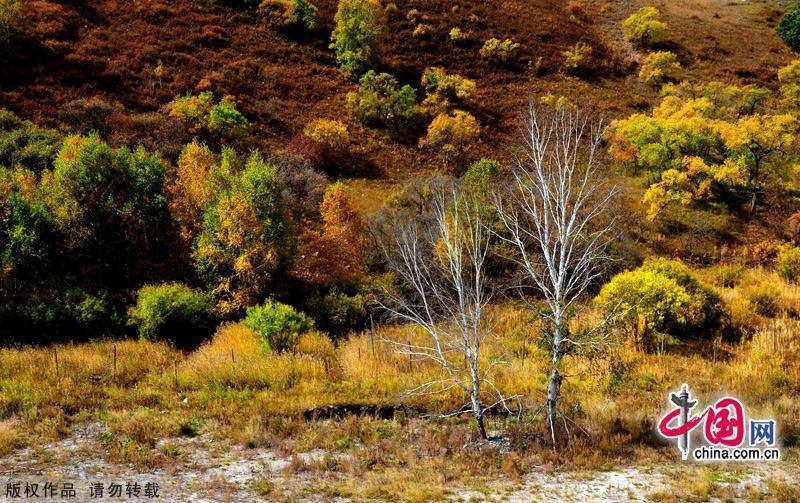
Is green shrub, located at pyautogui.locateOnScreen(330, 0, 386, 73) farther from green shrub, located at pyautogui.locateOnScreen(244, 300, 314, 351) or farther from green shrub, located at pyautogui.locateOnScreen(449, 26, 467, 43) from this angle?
green shrub, located at pyautogui.locateOnScreen(244, 300, 314, 351)

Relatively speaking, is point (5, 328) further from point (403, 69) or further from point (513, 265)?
point (403, 69)

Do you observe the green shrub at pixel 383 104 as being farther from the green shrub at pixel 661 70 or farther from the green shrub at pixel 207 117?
the green shrub at pixel 661 70

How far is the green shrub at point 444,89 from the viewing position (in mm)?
43219

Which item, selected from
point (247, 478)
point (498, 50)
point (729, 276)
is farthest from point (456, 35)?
point (247, 478)

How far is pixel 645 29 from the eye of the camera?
54938 mm

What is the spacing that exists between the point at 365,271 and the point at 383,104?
Result: 21701mm

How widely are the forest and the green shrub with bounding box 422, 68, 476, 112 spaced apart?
309 mm

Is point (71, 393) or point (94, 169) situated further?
point (94, 169)

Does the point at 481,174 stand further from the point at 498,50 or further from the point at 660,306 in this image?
the point at 498,50

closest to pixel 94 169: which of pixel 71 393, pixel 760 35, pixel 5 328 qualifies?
pixel 5 328

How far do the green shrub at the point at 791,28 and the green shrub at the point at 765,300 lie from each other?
5385cm

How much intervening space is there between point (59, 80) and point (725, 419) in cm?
4351

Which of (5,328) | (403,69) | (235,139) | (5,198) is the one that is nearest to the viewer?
(5,328)

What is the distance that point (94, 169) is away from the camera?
2031 cm
